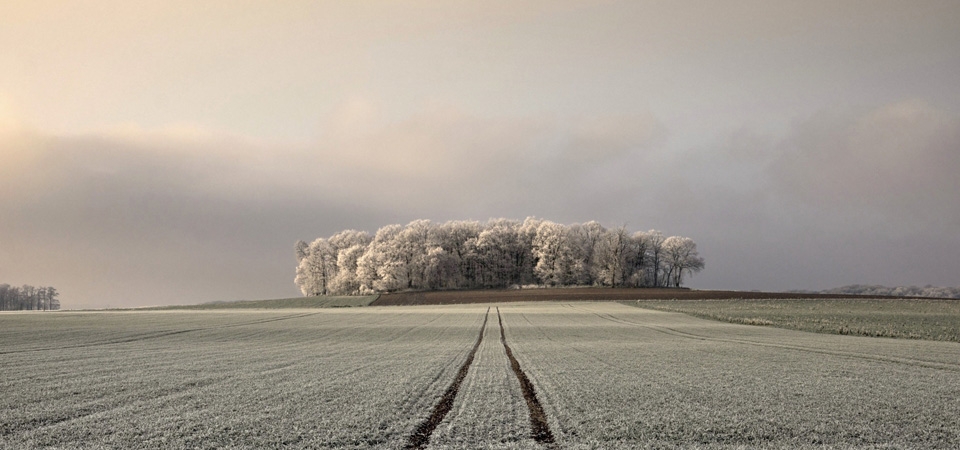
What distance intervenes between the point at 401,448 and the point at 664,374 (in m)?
10.4

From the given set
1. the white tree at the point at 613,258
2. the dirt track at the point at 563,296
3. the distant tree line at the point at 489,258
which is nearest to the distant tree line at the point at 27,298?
the distant tree line at the point at 489,258

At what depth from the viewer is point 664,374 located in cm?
1644

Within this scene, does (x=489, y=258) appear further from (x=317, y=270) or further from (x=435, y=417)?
(x=435, y=417)

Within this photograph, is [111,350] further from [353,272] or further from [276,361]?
[353,272]

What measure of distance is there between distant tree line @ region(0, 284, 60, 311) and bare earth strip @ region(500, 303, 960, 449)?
171 m

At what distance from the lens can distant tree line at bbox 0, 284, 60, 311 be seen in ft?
454

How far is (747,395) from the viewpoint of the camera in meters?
13.1

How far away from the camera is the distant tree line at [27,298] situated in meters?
138

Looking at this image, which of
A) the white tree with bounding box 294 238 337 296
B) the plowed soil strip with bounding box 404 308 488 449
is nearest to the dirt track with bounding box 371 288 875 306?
the white tree with bounding box 294 238 337 296

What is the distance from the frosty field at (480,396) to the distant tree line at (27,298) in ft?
506

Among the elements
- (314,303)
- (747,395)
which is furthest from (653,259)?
(747,395)

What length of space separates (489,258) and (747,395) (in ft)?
346

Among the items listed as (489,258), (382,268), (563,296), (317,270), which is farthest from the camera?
(317,270)

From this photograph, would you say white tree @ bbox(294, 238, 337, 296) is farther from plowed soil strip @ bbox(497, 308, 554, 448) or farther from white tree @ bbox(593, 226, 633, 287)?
plowed soil strip @ bbox(497, 308, 554, 448)
